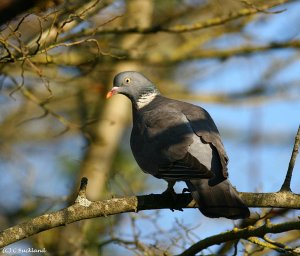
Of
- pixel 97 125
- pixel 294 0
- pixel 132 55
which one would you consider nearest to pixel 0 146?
pixel 132 55

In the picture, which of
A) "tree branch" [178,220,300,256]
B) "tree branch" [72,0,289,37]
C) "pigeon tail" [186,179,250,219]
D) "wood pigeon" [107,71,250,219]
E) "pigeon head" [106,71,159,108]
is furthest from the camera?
"pigeon head" [106,71,159,108]

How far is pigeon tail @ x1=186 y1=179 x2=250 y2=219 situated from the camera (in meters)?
3.58

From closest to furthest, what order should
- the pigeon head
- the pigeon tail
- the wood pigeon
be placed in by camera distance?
the pigeon tail → the wood pigeon → the pigeon head

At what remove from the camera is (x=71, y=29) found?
488cm

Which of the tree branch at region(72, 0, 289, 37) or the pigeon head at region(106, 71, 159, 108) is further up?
the tree branch at region(72, 0, 289, 37)

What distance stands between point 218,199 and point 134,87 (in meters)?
1.92

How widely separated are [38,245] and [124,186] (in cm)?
80

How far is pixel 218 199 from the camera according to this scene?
373 cm

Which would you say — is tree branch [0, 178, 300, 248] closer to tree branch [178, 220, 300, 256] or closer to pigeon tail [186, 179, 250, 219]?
pigeon tail [186, 179, 250, 219]

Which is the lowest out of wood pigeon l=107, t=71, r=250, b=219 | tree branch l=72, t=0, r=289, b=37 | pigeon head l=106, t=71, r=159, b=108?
pigeon head l=106, t=71, r=159, b=108

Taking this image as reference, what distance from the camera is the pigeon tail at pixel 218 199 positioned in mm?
3584

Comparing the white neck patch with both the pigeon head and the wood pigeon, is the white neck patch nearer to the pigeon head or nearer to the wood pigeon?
the pigeon head

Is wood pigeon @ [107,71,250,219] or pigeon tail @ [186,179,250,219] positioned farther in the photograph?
wood pigeon @ [107,71,250,219]

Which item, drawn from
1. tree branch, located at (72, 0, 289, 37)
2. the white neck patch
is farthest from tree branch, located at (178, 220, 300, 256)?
tree branch, located at (72, 0, 289, 37)
